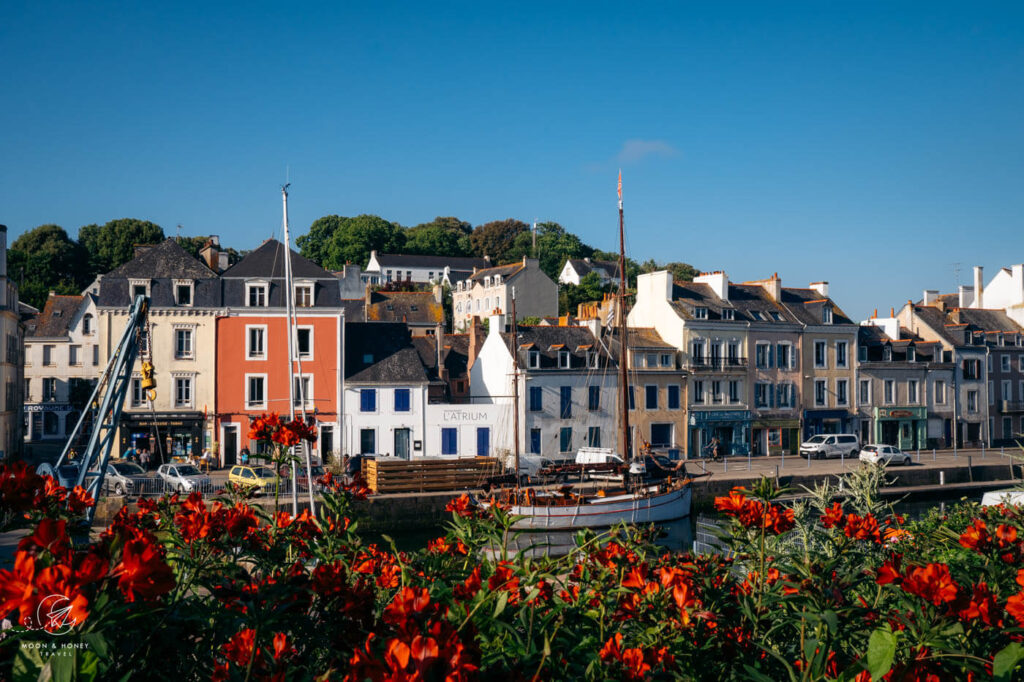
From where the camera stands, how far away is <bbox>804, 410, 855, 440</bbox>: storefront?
49156 millimetres

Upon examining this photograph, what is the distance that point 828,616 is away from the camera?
3.78m

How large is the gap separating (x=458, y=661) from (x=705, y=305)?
45.3 m

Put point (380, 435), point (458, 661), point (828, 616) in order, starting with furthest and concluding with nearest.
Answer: point (380, 435) → point (828, 616) → point (458, 661)

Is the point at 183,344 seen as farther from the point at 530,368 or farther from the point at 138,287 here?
the point at 530,368

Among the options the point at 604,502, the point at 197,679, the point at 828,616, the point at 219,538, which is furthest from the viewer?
the point at 604,502

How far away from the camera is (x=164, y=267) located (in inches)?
1542

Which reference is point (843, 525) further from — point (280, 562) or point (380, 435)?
point (380, 435)

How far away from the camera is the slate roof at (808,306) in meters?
50.3

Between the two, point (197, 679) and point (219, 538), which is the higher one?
point (219, 538)

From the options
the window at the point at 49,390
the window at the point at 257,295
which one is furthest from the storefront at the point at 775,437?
the window at the point at 49,390

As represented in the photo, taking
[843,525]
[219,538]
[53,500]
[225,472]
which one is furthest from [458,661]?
[225,472]

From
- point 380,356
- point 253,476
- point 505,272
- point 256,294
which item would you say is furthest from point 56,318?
point 505,272

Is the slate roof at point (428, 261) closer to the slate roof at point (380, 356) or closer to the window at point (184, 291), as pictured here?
the slate roof at point (380, 356)

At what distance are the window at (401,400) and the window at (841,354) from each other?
86.8ft
